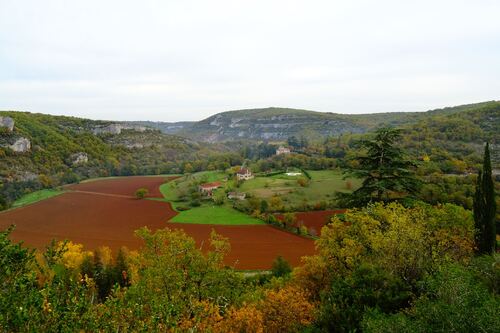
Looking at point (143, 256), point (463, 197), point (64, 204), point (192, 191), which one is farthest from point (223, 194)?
point (143, 256)

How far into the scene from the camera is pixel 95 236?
2192 inches

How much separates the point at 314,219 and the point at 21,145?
354ft

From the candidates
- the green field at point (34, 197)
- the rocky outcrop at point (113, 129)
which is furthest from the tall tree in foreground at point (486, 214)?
the rocky outcrop at point (113, 129)

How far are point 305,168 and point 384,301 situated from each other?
84400mm

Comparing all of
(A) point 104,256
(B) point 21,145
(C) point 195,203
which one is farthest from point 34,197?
(A) point 104,256

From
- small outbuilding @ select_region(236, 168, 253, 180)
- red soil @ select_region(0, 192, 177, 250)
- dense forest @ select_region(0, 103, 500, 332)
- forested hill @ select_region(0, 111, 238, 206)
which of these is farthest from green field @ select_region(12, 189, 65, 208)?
small outbuilding @ select_region(236, 168, 253, 180)

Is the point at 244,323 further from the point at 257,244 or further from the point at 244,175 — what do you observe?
the point at 244,175

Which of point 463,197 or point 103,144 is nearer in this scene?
point 463,197

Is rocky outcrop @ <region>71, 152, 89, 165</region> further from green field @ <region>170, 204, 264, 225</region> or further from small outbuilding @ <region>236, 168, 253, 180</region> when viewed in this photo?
green field @ <region>170, 204, 264, 225</region>

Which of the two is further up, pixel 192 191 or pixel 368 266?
pixel 368 266

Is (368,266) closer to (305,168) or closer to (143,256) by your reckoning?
(143,256)

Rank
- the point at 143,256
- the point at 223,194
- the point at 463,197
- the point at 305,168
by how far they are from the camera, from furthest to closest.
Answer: the point at 305,168 < the point at 223,194 < the point at 463,197 < the point at 143,256

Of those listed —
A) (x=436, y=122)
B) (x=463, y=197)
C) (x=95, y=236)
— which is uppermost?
(x=436, y=122)

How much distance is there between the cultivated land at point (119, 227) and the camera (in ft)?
155
